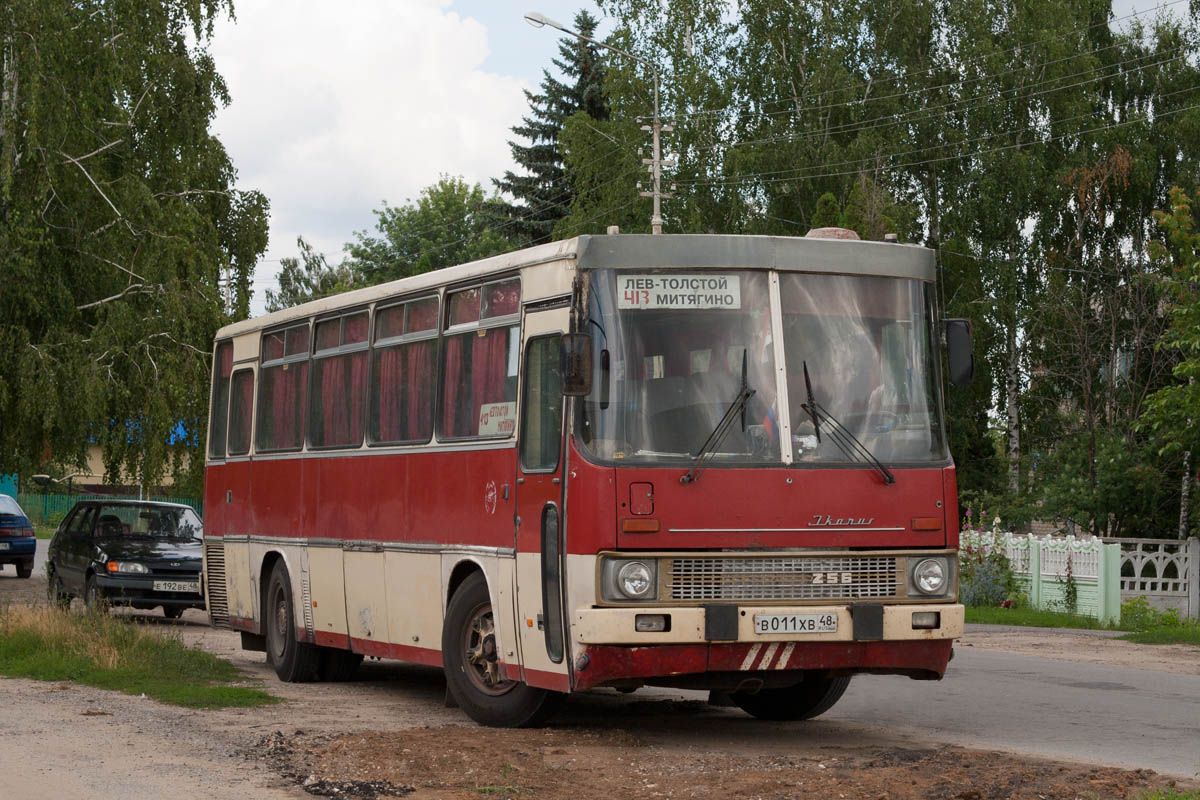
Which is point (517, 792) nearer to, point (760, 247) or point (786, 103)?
point (760, 247)

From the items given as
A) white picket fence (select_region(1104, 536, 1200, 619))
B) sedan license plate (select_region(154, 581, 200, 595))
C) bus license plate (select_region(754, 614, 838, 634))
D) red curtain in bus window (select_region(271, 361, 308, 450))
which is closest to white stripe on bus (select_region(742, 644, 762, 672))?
bus license plate (select_region(754, 614, 838, 634))

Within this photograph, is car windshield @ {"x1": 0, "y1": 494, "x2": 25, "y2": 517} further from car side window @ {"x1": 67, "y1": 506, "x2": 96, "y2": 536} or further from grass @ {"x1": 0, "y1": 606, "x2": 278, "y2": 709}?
grass @ {"x1": 0, "y1": 606, "x2": 278, "y2": 709}

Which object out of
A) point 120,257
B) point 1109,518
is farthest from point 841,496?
point 1109,518

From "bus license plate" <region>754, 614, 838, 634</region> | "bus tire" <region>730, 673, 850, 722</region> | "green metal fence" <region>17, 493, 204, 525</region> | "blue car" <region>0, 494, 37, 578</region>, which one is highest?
"green metal fence" <region>17, 493, 204, 525</region>

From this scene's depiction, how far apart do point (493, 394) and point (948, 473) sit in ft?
10.1

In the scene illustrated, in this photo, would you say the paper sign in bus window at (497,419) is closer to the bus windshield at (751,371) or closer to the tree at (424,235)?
the bus windshield at (751,371)

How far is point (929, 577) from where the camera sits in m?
11.1

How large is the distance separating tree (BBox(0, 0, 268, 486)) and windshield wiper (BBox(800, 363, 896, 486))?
15.5m

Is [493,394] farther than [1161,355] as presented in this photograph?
No

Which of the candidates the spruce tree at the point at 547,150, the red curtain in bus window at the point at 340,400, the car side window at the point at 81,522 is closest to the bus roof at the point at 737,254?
the red curtain in bus window at the point at 340,400

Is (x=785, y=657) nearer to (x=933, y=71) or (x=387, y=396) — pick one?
(x=387, y=396)

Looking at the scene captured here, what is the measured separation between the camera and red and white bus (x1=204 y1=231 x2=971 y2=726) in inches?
415

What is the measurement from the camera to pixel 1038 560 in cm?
2756

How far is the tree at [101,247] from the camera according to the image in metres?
24.2
